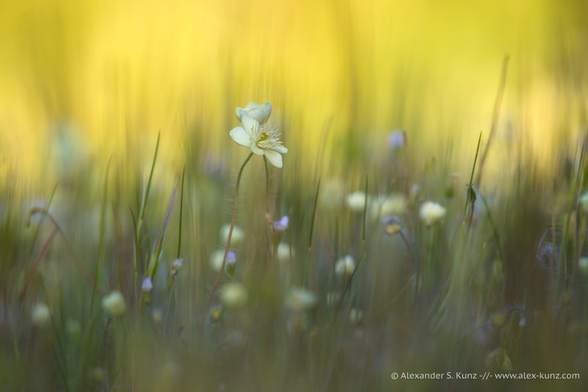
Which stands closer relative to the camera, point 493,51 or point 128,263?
point 128,263

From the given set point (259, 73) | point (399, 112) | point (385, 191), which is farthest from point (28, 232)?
point (399, 112)

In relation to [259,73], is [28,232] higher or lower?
lower

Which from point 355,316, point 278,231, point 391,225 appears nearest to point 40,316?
point 278,231

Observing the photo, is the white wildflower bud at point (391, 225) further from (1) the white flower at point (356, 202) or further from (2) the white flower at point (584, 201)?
(2) the white flower at point (584, 201)

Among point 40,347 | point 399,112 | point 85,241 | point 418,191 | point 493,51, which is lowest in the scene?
point 40,347

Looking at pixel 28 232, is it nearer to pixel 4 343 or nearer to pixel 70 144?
pixel 4 343

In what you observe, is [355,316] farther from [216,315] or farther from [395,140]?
[395,140]

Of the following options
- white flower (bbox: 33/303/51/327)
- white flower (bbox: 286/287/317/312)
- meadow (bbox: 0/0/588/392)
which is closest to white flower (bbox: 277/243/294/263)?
meadow (bbox: 0/0/588/392)
